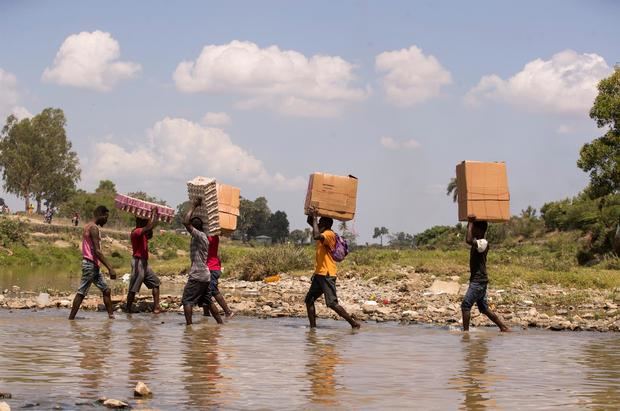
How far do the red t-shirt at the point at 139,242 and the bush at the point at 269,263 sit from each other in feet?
39.8

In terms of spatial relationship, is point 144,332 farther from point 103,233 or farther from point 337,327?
point 103,233

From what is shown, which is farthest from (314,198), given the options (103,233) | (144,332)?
(103,233)

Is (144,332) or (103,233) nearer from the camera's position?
Result: (144,332)

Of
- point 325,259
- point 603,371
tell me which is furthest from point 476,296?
point 603,371

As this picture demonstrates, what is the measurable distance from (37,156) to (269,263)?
5863cm

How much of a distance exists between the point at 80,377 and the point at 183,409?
1.69 metres

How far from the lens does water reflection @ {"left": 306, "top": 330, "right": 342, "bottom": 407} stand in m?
7.50

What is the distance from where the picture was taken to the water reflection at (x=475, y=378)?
24.2ft

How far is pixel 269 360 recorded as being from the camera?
979 cm

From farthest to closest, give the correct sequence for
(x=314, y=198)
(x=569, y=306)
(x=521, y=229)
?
1. (x=521, y=229)
2. (x=569, y=306)
3. (x=314, y=198)

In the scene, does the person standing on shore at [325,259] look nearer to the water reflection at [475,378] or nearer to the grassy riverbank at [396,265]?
the water reflection at [475,378]

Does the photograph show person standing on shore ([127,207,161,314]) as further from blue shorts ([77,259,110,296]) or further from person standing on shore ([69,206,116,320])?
blue shorts ([77,259,110,296])

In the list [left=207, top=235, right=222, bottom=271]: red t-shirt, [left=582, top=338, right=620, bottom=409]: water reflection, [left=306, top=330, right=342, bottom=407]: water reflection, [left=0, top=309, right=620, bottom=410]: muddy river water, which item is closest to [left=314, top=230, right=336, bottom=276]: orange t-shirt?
[left=0, top=309, right=620, bottom=410]: muddy river water

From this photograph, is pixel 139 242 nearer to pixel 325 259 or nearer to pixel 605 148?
pixel 325 259
